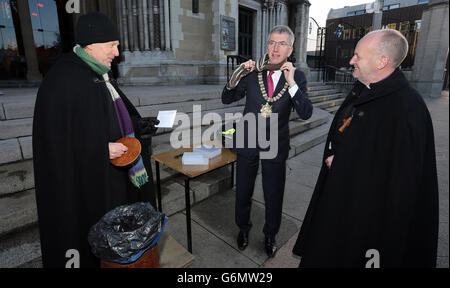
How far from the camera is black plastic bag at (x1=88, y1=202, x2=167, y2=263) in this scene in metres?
1.47

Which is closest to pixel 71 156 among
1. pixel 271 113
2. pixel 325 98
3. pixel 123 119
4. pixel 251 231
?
pixel 123 119

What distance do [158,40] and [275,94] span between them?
6.63 meters

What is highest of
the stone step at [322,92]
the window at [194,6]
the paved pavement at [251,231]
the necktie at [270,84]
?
the window at [194,6]

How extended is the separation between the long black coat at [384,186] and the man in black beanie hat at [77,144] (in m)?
1.62

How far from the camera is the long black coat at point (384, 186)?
1.39 m

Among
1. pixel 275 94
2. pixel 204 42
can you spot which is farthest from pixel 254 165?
pixel 204 42

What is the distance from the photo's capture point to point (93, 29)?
1.58m

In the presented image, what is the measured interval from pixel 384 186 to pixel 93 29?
Answer: 215 cm

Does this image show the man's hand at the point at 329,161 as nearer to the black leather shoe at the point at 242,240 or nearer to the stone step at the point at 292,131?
the black leather shoe at the point at 242,240

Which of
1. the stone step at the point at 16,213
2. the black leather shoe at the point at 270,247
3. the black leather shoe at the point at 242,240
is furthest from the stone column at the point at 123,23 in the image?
the black leather shoe at the point at 270,247

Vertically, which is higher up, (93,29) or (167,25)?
(167,25)

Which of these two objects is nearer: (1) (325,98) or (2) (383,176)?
(2) (383,176)

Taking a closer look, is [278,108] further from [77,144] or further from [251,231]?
[77,144]
